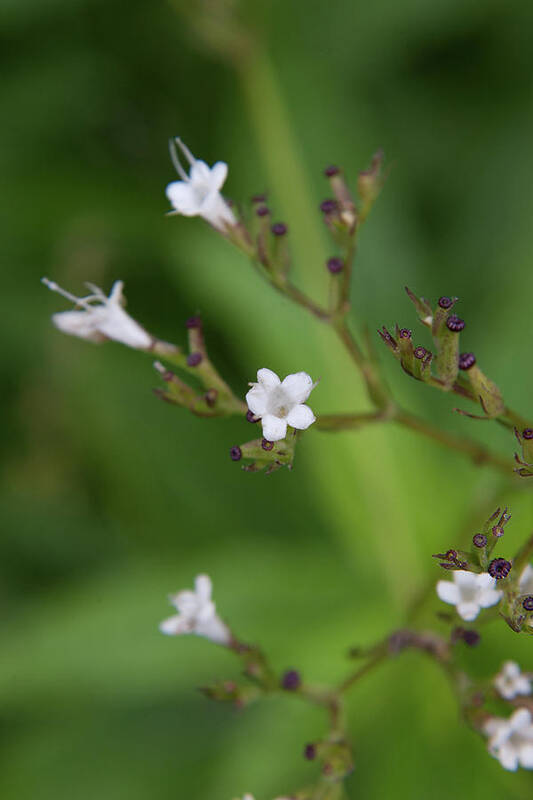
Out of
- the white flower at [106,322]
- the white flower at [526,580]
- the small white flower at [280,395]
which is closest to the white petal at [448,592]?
the white flower at [526,580]

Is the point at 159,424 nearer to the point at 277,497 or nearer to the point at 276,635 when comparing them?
the point at 277,497

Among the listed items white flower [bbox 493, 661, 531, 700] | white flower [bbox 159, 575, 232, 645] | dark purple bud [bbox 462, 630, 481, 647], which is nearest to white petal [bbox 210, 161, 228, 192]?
white flower [bbox 159, 575, 232, 645]

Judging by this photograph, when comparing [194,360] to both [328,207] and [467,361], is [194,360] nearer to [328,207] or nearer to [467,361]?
[328,207]

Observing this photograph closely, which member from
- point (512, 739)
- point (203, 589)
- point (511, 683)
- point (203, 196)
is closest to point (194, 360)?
point (203, 196)

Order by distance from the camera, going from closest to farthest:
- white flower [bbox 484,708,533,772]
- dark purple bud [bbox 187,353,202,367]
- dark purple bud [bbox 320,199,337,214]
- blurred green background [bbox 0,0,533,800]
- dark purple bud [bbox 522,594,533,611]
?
dark purple bud [bbox 522,594,533,611] < white flower [bbox 484,708,533,772] < dark purple bud [bbox 187,353,202,367] < dark purple bud [bbox 320,199,337,214] < blurred green background [bbox 0,0,533,800]

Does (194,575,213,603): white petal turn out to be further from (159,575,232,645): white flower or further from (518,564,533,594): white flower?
(518,564,533,594): white flower
